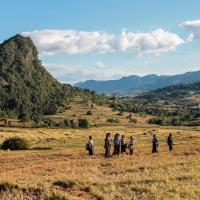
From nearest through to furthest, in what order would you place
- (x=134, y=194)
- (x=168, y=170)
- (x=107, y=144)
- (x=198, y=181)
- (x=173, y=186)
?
1. (x=134, y=194)
2. (x=173, y=186)
3. (x=198, y=181)
4. (x=168, y=170)
5. (x=107, y=144)

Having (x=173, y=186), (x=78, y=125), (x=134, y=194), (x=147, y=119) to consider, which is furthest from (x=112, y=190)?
(x=147, y=119)

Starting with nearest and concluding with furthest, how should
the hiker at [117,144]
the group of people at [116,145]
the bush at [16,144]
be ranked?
the group of people at [116,145] → the hiker at [117,144] → the bush at [16,144]

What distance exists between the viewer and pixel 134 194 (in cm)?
1908

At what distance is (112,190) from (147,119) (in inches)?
6926

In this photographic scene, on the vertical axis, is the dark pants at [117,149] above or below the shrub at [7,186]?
below

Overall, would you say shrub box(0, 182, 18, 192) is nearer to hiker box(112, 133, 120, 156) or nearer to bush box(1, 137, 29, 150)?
hiker box(112, 133, 120, 156)

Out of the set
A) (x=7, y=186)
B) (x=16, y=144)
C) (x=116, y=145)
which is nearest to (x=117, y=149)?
(x=116, y=145)

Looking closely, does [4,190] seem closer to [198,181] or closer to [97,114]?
[198,181]

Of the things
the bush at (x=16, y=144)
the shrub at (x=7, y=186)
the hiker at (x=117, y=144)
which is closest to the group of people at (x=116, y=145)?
the hiker at (x=117, y=144)

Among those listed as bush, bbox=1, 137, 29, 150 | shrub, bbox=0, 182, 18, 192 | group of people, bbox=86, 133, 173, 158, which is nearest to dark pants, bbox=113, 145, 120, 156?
group of people, bbox=86, 133, 173, 158

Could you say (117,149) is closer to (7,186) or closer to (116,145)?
(116,145)

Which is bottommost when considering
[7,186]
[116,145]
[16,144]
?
[16,144]

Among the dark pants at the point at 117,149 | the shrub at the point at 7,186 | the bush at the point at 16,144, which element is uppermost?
the shrub at the point at 7,186

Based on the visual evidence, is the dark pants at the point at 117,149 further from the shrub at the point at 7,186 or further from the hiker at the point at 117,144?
the shrub at the point at 7,186
